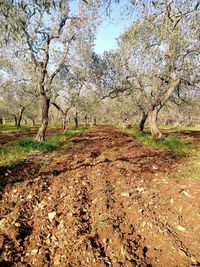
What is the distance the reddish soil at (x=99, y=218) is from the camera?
4.54m

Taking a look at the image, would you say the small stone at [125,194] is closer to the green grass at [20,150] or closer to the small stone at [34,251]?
the small stone at [34,251]

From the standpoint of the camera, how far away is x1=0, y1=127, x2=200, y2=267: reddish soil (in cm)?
454

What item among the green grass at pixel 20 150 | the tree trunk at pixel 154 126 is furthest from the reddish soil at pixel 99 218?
the tree trunk at pixel 154 126

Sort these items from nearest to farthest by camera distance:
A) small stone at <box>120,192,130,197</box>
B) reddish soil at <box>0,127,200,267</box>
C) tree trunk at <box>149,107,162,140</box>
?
1. reddish soil at <box>0,127,200,267</box>
2. small stone at <box>120,192,130,197</box>
3. tree trunk at <box>149,107,162,140</box>

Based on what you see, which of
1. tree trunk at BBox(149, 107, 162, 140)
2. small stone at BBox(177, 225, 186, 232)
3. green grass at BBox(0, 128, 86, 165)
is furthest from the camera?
tree trunk at BBox(149, 107, 162, 140)

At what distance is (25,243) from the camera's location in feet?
16.1

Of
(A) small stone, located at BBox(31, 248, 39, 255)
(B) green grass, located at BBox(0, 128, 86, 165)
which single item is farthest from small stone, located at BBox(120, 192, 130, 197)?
(B) green grass, located at BBox(0, 128, 86, 165)

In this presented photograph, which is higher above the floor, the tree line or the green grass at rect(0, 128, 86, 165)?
the tree line

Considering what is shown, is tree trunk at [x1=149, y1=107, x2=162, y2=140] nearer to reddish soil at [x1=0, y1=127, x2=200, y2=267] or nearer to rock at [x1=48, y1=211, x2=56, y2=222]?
reddish soil at [x1=0, y1=127, x2=200, y2=267]

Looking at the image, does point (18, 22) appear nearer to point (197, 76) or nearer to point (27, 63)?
point (27, 63)

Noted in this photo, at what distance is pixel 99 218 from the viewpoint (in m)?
5.83

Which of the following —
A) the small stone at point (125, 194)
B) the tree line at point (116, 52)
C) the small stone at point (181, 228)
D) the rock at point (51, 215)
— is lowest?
the small stone at point (181, 228)

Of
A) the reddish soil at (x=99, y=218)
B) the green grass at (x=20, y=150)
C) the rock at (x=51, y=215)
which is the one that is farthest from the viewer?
the green grass at (x=20, y=150)

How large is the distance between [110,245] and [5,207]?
125 inches
